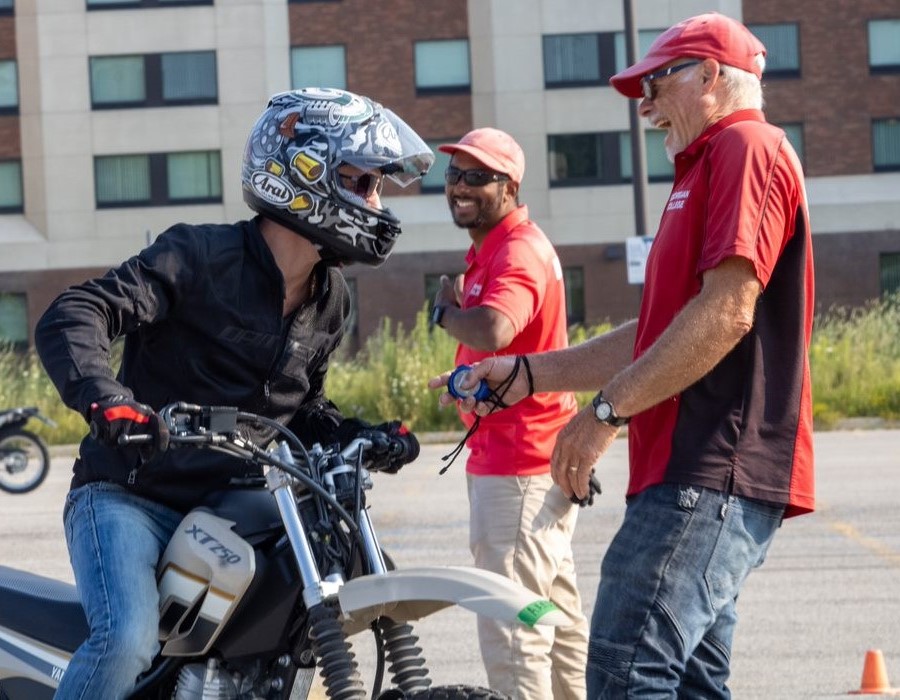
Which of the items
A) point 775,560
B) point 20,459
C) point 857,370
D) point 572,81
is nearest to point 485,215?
point 775,560

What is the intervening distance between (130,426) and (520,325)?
7.76 ft

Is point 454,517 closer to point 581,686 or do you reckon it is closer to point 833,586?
point 833,586

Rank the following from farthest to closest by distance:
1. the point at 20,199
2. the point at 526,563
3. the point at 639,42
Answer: the point at 20,199
the point at 639,42
the point at 526,563

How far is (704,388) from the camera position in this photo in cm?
370

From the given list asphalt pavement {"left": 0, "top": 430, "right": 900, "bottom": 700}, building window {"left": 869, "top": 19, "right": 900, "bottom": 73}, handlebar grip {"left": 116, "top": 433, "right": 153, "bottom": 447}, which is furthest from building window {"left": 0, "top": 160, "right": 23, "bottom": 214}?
handlebar grip {"left": 116, "top": 433, "right": 153, "bottom": 447}

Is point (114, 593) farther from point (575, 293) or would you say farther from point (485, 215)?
point (575, 293)

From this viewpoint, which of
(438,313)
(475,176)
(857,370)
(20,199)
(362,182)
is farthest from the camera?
(20,199)

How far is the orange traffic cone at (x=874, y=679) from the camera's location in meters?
6.55

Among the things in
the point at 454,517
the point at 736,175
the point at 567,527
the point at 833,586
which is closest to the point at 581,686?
the point at 567,527

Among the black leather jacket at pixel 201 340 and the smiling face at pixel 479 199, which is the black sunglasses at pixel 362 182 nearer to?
the black leather jacket at pixel 201 340

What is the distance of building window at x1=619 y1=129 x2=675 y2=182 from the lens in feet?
143

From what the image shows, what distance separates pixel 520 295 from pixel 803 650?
2.94 metres

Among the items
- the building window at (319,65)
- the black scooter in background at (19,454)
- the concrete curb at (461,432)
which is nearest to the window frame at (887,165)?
the building window at (319,65)

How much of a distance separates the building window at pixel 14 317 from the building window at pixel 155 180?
3.62 meters
